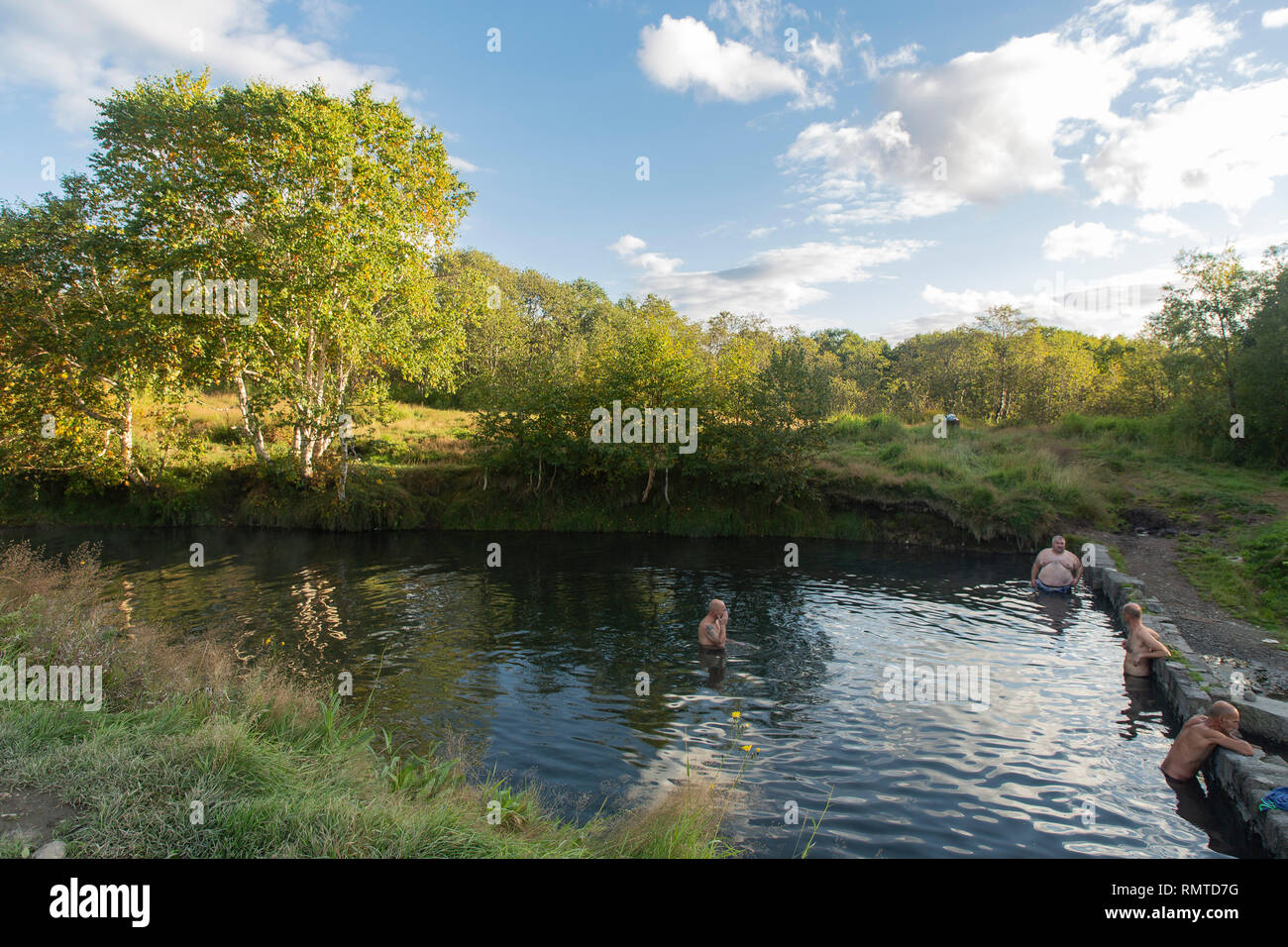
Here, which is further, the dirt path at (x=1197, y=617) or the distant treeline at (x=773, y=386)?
the distant treeline at (x=773, y=386)

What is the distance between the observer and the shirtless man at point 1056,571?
766 inches

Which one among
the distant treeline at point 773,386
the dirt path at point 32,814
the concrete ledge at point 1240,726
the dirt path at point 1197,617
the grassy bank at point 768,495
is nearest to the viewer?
the dirt path at point 32,814

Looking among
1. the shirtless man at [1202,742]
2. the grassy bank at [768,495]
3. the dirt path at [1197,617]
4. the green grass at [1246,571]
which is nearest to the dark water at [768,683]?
the shirtless man at [1202,742]

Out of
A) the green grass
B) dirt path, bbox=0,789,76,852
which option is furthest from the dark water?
dirt path, bbox=0,789,76,852

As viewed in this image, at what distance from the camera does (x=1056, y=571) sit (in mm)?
19484

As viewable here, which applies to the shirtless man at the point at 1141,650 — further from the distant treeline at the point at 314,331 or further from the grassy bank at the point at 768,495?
the distant treeline at the point at 314,331

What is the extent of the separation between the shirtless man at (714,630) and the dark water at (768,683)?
1.35ft

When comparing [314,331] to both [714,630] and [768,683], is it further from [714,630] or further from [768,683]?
[768,683]

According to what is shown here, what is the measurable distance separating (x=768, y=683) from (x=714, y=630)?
72.0 inches
